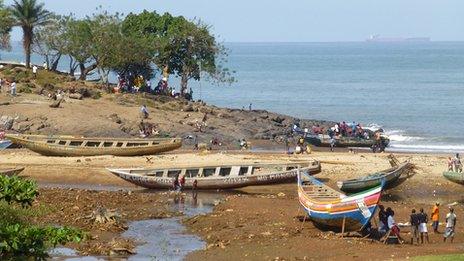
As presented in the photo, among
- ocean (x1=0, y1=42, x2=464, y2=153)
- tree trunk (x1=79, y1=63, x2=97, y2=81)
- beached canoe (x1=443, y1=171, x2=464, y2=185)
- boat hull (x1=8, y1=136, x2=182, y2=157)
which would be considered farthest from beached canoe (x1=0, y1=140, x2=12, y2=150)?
ocean (x1=0, y1=42, x2=464, y2=153)

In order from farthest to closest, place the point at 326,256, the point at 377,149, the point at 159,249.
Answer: the point at 377,149, the point at 159,249, the point at 326,256

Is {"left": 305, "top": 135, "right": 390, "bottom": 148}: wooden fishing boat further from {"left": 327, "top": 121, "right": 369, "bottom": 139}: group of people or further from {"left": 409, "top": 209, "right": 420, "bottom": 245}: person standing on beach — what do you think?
{"left": 409, "top": 209, "right": 420, "bottom": 245}: person standing on beach

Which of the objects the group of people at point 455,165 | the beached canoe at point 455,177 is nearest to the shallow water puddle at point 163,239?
the beached canoe at point 455,177

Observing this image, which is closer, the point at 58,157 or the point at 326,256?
the point at 326,256

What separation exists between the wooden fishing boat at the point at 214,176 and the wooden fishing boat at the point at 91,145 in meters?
8.41

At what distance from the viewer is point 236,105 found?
110062mm

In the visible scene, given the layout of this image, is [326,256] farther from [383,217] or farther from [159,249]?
[159,249]

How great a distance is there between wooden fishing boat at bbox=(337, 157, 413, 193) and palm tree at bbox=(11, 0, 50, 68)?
4275 cm

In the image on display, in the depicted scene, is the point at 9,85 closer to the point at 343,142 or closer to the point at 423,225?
the point at 343,142

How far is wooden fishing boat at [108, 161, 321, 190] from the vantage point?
45.4m

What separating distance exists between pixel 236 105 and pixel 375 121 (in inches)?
864

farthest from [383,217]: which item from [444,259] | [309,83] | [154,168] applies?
[309,83]

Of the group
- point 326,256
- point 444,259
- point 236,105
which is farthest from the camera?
point 236,105

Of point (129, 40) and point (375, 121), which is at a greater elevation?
point (129, 40)
